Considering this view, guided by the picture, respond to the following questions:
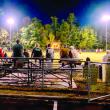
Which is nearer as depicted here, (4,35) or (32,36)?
(4,35)

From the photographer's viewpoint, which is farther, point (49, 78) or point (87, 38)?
point (87, 38)

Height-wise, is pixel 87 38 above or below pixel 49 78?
above

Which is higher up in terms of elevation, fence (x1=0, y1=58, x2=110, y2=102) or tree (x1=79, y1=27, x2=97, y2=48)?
tree (x1=79, y1=27, x2=97, y2=48)

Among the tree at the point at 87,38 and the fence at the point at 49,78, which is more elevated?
the tree at the point at 87,38

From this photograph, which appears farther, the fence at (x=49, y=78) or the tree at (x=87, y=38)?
the tree at (x=87, y=38)

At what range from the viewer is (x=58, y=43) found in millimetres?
70812

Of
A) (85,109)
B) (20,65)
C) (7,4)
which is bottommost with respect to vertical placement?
(85,109)

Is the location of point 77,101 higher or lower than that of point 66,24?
lower

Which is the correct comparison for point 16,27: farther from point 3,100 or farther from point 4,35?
point 3,100

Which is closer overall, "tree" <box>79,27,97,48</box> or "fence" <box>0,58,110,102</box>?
"fence" <box>0,58,110,102</box>

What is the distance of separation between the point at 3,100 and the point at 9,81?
2.63m

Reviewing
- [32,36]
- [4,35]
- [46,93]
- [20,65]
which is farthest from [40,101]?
[32,36]

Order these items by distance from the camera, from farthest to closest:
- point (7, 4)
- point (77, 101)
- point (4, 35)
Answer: point (4, 35) → point (7, 4) → point (77, 101)

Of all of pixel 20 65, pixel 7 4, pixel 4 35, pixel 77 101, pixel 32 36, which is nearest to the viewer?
pixel 77 101
